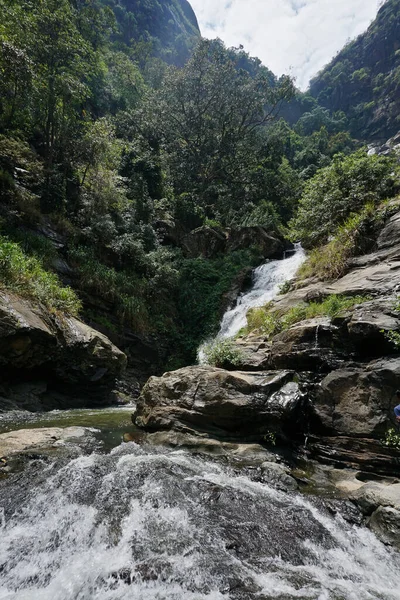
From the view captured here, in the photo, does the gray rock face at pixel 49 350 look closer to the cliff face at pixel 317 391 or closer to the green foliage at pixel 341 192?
the cliff face at pixel 317 391

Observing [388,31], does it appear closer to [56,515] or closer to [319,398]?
[319,398]

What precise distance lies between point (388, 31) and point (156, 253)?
73.0m

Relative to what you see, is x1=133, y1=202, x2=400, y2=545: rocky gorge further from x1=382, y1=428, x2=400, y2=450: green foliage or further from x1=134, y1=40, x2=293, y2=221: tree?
x1=134, y1=40, x2=293, y2=221: tree

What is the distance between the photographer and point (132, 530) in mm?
4059

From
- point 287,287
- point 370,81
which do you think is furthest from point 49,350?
point 370,81

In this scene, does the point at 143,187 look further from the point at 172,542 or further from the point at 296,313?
the point at 172,542

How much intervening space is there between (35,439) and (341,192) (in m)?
13.7

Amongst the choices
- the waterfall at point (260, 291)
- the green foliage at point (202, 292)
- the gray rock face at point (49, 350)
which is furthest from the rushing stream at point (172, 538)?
the green foliage at point (202, 292)

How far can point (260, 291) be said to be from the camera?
17.7m

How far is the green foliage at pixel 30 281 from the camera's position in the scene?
9655mm

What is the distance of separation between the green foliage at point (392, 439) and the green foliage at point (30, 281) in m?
9.36

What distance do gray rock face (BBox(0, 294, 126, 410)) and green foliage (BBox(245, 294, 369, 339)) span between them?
5025mm

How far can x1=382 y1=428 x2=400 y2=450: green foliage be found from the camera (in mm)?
5707

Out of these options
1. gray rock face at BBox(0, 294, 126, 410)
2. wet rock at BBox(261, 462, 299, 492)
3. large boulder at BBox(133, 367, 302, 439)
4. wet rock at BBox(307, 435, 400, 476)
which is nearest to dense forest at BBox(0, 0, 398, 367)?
gray rock face at BBox(0, 294, 126, 410)
